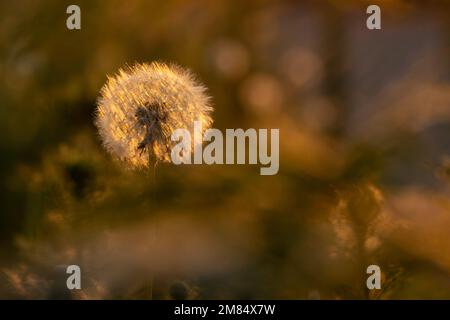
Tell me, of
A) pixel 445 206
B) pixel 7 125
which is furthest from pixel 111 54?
pixel 445 206

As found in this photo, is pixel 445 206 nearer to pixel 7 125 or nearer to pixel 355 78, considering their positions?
pixel 355 78

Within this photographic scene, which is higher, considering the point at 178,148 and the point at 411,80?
the point at 411,80

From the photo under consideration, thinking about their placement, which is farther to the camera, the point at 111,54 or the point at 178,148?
the point at 111,54

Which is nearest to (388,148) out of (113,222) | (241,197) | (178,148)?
(241,197)

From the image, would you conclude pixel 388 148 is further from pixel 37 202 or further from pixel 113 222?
pixel 37 202
